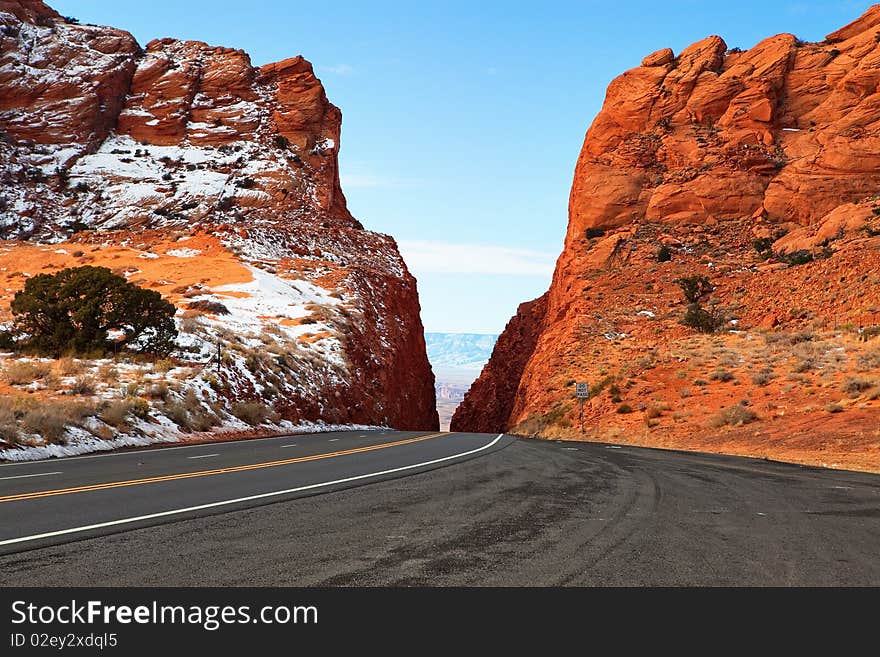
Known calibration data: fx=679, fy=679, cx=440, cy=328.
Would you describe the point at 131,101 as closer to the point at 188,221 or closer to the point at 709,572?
the point at 188,221

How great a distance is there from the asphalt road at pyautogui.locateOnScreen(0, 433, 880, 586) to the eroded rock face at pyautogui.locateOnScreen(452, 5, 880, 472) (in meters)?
31.2

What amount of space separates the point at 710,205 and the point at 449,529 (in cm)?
6027

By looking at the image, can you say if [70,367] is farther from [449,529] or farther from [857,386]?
[857,386]

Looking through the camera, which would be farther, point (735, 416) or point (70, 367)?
point (735, 416)

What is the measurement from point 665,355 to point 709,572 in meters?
35.8

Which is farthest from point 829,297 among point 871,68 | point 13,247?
point 13,247

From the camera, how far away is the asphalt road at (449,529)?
5516mm

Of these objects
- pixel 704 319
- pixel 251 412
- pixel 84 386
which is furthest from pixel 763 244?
pixel 84 386

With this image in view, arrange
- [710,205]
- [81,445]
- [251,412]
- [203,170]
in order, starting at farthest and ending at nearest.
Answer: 1. [203,170]
2. [710,205]
3. [251,412]
4. [81,445]

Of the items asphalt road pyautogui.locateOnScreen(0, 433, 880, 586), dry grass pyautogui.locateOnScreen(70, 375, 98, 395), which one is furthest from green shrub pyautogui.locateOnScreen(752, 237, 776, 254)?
dry grass pyautogui.locateOnScreen(70, 375, 98, 395)

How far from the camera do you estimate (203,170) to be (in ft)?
233

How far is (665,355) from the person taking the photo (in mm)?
39750

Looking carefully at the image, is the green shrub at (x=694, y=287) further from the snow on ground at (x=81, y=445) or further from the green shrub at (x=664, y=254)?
the snow on ground at (x=81, y=445)

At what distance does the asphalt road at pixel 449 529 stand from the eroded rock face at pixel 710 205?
31.2m
